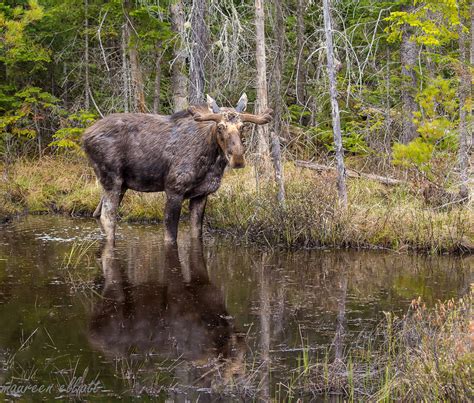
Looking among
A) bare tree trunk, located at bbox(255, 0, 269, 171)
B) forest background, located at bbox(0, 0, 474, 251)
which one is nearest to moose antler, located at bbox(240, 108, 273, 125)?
bare tree trunk, located at bbox(255, 0, 269, 171)

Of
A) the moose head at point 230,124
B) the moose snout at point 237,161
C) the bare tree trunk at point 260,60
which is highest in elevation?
the bare tree trunk at point 260,60

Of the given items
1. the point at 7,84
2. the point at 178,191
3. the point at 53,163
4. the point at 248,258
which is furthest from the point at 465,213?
the point at 7,84

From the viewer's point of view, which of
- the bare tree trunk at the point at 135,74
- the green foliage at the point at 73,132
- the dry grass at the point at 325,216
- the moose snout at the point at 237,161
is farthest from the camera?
the green foliage at the point at 73,132

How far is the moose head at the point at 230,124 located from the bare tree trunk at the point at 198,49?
9.51ft

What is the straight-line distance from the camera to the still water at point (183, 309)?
566cm

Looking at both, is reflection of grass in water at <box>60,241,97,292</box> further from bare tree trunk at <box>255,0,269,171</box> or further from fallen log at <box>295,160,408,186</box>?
fallen log at <box>295,160,408,186</box>

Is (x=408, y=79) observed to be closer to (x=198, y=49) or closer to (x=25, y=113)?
(x=198, y=49)

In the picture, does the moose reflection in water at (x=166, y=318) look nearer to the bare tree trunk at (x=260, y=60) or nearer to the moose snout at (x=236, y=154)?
the moose snout at (x=236, y=154)

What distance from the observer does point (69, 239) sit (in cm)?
1201

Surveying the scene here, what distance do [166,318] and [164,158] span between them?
4697 mm

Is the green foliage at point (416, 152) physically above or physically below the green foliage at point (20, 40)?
below

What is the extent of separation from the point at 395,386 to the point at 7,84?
17.7m

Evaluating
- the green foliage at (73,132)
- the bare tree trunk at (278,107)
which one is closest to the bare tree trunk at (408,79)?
the bare tree trunk at (278,107)

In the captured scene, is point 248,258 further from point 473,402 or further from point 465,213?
point 473,402
